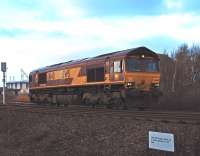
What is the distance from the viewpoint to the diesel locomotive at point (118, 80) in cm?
2791

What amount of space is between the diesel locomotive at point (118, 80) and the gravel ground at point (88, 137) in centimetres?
744

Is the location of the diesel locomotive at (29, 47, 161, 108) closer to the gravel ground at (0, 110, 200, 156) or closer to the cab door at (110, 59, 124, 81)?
the cab door at (110, 59, 124, 81)

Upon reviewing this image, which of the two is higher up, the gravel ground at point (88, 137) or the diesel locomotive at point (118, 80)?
the diesel locomotive at point (118, 80)

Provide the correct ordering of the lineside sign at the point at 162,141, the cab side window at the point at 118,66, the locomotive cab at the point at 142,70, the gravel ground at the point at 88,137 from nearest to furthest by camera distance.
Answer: the lineside sign at the point at 162,141 → the gravel ground at the point at 88,137 → the locomotive cab at the point at 142,70 → the cab side window at the point at 118,66

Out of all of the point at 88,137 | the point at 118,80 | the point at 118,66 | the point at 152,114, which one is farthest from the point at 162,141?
the point at 118,66

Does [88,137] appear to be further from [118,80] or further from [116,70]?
[116,70]

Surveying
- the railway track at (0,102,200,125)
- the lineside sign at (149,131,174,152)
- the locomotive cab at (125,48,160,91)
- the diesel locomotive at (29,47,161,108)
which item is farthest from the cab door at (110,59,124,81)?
the lineside sign at (149,131,174,152)

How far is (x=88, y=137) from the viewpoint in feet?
52.5

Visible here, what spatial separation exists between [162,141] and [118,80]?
687 inches

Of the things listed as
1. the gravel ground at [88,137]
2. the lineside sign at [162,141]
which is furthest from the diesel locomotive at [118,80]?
the lineside sign at [162,141]

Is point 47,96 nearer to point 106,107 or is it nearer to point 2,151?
point 106,107

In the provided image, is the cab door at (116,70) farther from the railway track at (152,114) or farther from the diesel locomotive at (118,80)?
the railway track at (152,114)

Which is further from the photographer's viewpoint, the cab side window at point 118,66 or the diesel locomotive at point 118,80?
the cab side window at point 118,66

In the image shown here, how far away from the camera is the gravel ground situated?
13.3m
